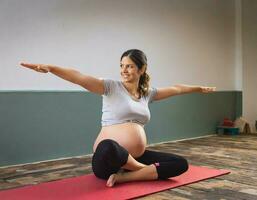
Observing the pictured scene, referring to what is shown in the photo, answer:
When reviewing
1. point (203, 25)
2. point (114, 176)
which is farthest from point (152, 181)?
point (203, 25)

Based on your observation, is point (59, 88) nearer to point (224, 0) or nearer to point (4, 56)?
point (4, 56)

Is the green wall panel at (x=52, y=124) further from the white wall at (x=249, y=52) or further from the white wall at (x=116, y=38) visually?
the white wall at (x=249, y=52)

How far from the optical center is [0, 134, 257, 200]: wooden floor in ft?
8.07

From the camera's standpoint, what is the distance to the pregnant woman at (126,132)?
2482mm

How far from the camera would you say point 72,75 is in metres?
2.35

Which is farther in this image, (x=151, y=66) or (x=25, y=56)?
(x=151, y=66)

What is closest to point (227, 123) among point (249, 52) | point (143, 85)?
point (249, 52)

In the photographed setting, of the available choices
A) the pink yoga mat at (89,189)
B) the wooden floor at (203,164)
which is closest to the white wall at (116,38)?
the wooden floor at (203,164)

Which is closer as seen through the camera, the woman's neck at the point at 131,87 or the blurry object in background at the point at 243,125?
the woman's neck at the point at 131,87

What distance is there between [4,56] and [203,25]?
3086mm

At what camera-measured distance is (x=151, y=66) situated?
485cm

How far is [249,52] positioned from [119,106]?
13.2 ft

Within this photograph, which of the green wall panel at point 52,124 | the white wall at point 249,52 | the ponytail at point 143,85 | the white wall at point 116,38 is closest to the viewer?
the ponytail at point 143,85

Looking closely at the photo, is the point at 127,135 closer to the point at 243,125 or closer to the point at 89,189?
the point at 89,189
